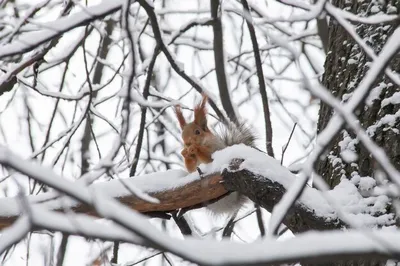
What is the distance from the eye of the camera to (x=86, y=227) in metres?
0.64

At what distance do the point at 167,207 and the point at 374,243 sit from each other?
3.60 feet

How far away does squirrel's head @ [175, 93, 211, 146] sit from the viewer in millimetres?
2309

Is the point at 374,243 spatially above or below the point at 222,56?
below

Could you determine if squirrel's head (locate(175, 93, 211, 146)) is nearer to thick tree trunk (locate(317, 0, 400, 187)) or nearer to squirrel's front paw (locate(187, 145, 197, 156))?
squirrel's front paw (locate(187, 145, 197, 156))

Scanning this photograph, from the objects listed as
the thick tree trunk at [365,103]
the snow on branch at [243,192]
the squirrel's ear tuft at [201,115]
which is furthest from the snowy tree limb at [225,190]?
the squirrel's ear tuft at [201,115]

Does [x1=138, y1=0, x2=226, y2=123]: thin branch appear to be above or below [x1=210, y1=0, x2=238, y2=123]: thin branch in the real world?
below

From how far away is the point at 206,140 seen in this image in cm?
228

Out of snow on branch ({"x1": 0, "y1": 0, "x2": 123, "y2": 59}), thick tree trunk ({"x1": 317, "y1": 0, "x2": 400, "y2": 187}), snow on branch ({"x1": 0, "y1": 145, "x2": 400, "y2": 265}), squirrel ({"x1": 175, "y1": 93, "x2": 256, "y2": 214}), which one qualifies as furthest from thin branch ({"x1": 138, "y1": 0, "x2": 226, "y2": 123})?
snow on branch ({"x1": 0, "y1": 145, "x2": 400, "y2": 265})

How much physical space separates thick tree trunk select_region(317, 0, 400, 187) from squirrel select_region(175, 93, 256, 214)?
335mm

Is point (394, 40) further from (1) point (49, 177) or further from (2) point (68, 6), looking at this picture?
(2) point (68, 6)

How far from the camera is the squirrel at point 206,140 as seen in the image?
1946 millimetres

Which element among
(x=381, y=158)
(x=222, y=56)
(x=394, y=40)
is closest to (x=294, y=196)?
(x=381, y=158)

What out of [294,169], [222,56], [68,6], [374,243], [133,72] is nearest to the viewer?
[374,243]

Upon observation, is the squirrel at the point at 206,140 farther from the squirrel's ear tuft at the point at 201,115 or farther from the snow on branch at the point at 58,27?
the snow on branch at the point at 58,27
